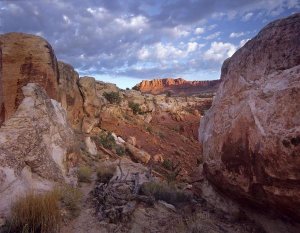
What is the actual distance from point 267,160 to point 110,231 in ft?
9.09

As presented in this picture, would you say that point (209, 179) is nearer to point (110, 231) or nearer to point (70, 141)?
point (110, 231)

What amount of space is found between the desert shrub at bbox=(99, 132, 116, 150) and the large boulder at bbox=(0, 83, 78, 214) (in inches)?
283

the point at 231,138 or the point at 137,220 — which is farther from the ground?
the point at 231,138

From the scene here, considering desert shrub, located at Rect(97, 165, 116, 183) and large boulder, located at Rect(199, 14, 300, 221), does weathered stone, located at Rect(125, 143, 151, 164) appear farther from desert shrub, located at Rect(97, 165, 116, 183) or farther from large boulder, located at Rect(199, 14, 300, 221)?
large boulder, located at Rect(199, 14, 300, 221)

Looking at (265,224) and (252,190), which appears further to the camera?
(265,224)

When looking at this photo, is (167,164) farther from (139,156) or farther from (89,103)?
(89,103)

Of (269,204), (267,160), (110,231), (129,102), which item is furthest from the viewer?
(129,102)

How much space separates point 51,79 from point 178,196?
18.8 feet

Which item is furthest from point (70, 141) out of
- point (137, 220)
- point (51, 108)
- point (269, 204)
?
point (269, 204)

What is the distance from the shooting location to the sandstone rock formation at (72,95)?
15.8 m

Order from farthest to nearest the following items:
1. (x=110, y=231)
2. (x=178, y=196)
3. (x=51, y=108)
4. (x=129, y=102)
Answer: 1. (x=129, y=102)
2. (x=51, y=108)
3. (x=178, y=196)
4. (x=110, y=231)

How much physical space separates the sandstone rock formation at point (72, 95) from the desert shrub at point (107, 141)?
1.34 m

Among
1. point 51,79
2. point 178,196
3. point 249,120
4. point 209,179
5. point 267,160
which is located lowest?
point 178,196

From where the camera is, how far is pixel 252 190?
4.25 m
